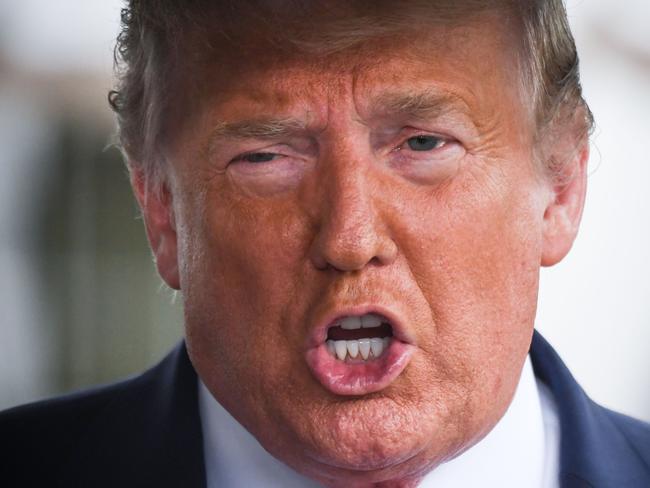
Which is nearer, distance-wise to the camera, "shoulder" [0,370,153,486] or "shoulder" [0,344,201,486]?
"shoulder" [0,344,201,486]

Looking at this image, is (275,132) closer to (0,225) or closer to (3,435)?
(3,435)

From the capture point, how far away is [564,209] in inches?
83.8

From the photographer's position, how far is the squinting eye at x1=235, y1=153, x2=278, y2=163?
1.89 m

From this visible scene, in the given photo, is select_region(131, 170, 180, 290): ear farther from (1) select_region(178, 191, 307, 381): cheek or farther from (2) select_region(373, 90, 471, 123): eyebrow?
(2) select_region(373, 90, 471, 123): eyebrow

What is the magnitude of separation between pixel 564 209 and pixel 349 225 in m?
0.60

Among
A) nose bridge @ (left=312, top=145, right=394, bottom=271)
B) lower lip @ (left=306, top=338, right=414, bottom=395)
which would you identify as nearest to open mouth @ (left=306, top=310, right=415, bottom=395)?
lower lip @ (left=306, top=338, right=414, bottom=395)

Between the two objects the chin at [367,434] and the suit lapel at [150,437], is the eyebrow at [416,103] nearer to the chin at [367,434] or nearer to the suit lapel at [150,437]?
the chin at [367,434]

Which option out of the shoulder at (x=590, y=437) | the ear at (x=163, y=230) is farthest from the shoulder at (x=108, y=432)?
the shoulder at (x=590, y=437)

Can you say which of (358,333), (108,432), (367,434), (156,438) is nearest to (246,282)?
(358,333)

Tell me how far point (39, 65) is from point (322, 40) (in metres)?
4.07

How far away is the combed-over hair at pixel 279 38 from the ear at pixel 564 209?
6cm

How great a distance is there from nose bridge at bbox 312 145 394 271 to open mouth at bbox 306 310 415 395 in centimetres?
10

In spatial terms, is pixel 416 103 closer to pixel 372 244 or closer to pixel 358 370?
pixel 372 244

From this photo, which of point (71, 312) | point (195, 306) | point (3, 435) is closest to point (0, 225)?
point (71, 312)
